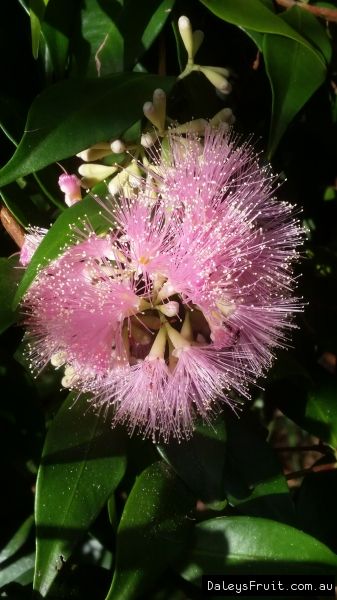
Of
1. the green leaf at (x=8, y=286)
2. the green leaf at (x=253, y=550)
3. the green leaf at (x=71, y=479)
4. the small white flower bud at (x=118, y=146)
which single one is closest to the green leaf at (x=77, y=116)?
the small white flower bud at (x=118, y=146)

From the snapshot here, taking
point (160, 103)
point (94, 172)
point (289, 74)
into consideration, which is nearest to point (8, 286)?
point (94, 172)

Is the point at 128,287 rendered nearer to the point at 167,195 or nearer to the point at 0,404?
the point at 167,195

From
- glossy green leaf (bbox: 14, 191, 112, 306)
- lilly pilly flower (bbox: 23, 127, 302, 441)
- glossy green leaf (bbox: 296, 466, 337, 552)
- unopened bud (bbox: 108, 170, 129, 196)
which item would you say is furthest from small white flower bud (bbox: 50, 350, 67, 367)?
glossy green leaf (bbox: 296, 466, 337, 552)

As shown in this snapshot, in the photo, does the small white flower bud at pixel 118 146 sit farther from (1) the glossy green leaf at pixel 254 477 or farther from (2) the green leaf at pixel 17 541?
→ (2) the green leaf at pixel 17 541

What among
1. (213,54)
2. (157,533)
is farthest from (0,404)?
(213,54)

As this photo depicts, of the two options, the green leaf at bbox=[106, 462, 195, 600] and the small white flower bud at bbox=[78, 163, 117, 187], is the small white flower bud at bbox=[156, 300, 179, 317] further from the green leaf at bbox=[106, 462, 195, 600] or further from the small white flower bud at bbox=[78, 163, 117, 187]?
the green leaf at bbox=[106, 462, 195, 600]

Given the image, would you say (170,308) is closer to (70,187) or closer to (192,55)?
(70,187)
